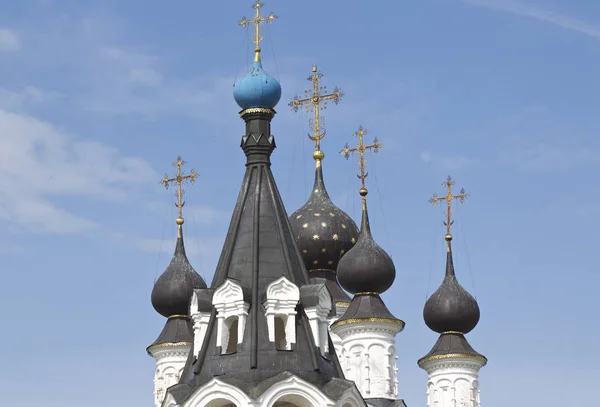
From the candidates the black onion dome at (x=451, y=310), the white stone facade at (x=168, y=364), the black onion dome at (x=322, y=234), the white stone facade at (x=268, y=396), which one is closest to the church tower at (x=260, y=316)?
the white stone facade at (x=268, y=396)

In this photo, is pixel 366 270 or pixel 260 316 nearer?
pixel 260 316

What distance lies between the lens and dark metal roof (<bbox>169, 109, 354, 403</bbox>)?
15.7 metres

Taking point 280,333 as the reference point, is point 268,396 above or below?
below

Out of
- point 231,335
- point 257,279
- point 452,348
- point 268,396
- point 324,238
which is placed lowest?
point 268,396

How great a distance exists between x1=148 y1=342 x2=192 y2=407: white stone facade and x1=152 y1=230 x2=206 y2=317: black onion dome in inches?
21.2

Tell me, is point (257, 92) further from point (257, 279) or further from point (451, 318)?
point (451, 318)

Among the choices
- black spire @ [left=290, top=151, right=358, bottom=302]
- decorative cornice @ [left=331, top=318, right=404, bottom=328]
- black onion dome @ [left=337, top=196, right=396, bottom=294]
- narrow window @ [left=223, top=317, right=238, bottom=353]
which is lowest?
narrow window @ [left=223, top=317, right=238, bottom=353]

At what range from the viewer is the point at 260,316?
1599cm

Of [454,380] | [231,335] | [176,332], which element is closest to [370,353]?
[454,380]

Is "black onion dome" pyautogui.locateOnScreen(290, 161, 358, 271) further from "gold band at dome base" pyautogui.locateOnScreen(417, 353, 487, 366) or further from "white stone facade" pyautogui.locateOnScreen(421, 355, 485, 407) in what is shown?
"white stone facade" pyautogui.locateOnScreen(421, 355, 485, 407)

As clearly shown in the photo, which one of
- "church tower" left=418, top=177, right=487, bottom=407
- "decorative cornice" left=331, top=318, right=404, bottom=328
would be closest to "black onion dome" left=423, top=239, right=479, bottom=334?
"church tower" left=418, top=177, right=487, bottom=407

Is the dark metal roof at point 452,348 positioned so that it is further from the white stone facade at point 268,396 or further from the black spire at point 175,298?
the white stone facade at point 268,396

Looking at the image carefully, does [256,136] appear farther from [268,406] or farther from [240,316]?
[268,406]

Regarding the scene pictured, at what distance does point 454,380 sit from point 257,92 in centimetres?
952
